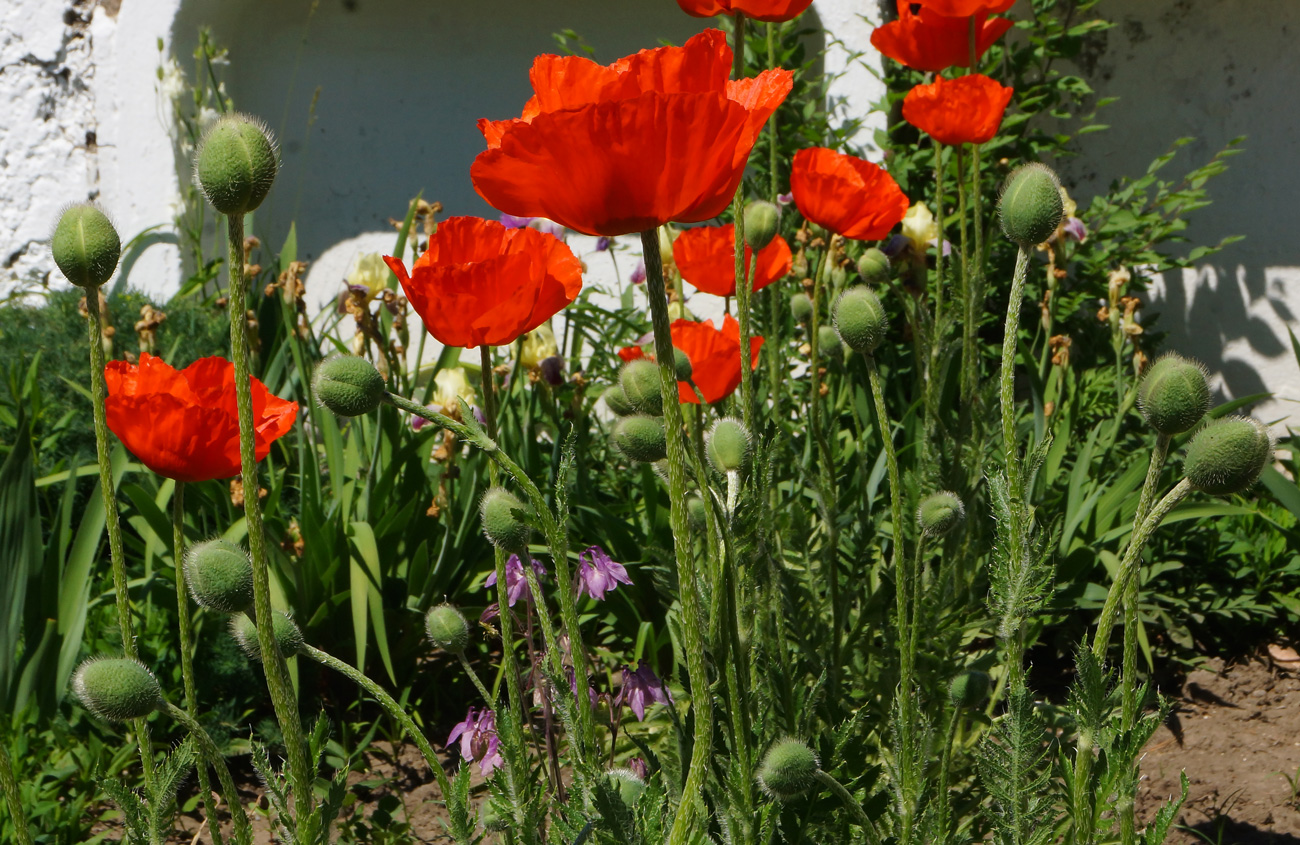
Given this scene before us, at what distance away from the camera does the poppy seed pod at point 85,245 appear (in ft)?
2.84

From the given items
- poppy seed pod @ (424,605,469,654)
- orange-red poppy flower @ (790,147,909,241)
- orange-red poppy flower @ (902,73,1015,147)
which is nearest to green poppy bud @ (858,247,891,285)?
orange-red poppy flower @ (790,147,909,241)

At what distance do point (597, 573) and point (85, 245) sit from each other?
1.06 meters

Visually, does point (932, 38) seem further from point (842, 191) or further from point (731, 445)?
point (731, 445)

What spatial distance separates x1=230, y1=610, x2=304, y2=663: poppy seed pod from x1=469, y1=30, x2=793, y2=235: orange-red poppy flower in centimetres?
44

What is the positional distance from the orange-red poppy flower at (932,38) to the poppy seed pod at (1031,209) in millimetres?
1094

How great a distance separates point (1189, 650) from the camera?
247 centimetres

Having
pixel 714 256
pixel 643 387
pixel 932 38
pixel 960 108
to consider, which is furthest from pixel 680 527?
pixel 932 38

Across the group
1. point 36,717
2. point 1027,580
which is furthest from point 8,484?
point 1027,580

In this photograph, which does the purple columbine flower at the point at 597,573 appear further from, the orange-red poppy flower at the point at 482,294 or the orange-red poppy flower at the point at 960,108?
the orange-red poppy flower at the point at 960,108

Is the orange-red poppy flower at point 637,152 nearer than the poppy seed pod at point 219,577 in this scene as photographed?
Yes

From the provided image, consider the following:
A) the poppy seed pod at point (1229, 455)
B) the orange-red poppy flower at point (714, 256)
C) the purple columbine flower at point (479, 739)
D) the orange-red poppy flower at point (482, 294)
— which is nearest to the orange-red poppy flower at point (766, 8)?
the orange-red poppy flower at point (714, 256)

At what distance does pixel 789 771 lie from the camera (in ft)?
2.83

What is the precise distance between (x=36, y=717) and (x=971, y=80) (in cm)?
206

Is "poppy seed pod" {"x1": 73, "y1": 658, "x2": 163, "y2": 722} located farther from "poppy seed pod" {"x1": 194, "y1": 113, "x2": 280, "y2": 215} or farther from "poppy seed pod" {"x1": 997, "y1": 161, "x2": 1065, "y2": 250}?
"poppy seed pod" {"x1": 997, "y1": 161, "x2": 1065, "y2": 250}
